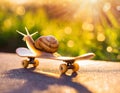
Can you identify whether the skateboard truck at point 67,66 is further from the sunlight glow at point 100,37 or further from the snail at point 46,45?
the sunlight glow at point 100,37

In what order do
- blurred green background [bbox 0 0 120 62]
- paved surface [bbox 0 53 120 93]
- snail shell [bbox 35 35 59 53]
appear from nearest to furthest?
paved surface [bbox 0 53 120 93] < snail shell [bbox 35 35 59 53] < blurred green background [bbox 0 0 120 62]

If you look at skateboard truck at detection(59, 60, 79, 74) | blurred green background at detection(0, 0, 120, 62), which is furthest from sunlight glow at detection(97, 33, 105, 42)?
skateboard truck at detection(59, 60, 79, 74)

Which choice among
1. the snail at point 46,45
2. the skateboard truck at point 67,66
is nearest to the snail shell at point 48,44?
the snail at point 46,45

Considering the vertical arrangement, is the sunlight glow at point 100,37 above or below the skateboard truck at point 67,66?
above

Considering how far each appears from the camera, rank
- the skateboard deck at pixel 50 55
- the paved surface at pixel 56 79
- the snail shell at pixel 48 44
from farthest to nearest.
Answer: the snail shell at pixel 48 44
the skateboard deck at pixel 50 55
the paved surface at pixel 56 79

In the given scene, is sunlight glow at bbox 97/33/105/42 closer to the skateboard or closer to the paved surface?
the paved surface

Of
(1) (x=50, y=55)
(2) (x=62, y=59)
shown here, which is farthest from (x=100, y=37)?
(2) (x=62, y=59)
